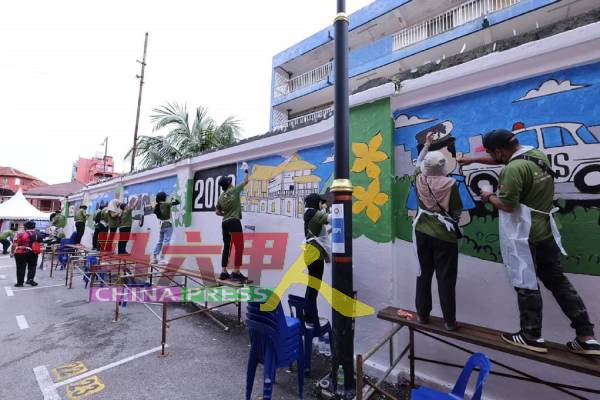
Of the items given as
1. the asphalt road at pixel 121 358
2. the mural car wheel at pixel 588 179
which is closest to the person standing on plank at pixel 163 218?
the asphalt road at pixel 121 358

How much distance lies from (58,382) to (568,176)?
5685 mm

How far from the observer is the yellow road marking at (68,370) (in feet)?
11.4

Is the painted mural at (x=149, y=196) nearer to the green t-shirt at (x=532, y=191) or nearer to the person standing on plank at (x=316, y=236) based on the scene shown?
the person standing on plank at (x=316, y=236)

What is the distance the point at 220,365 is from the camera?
3.74 metres

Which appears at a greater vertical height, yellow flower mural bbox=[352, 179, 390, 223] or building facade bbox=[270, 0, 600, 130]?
building facade bbox=[270, 0, 600, 130]

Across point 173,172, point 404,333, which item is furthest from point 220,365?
point 173,172

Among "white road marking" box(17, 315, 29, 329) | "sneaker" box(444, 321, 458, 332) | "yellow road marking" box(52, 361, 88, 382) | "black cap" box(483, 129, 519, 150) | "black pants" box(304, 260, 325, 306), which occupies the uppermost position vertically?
"black cap" box(483, 129, 519, 150)

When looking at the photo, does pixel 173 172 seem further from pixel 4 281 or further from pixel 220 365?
pixel 4 281

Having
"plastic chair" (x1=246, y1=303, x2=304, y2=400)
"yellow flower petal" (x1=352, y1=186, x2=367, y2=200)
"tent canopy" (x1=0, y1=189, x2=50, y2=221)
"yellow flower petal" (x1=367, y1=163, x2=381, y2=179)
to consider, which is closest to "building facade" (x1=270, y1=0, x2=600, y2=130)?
"yellow flower petal" (x1=367, y1=163, x2=381, y2=179)

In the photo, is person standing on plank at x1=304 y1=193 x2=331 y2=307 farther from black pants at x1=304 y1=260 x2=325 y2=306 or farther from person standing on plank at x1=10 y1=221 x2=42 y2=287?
person standing on plank at x1=10 y1=221 x2=42 y2=287

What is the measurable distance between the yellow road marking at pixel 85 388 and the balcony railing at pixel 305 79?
50.6ft

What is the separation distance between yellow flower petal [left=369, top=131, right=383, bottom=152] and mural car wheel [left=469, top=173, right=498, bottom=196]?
1.15 metres

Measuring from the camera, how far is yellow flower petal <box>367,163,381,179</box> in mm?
3686

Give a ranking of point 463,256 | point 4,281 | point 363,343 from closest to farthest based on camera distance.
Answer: point 463,256 < point 363,343 < point 4,281
